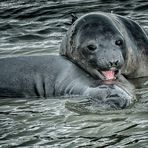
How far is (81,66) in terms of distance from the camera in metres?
8.36

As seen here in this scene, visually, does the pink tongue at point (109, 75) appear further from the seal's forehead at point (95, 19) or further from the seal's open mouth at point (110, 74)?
the seal's forehead at point (95, 19)

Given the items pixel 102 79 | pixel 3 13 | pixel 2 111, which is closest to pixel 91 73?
pixel 102 79

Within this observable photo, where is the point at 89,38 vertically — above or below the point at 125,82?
above

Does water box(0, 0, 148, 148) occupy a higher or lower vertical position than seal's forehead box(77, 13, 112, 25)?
lower

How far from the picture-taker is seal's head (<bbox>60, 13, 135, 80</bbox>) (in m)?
7.88

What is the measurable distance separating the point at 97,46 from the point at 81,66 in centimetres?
42

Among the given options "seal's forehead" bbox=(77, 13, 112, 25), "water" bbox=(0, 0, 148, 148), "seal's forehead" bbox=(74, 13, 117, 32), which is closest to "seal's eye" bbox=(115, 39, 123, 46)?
"seal's forehead" bbox=(74, 13, 117, 32)

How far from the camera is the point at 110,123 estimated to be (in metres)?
6.48

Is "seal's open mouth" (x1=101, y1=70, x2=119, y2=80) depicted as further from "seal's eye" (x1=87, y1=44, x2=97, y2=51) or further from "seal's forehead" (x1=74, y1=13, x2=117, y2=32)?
"seal's forehead" (x1=74, y1=13, x2=117, y2=32)

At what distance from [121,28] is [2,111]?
7.17ft

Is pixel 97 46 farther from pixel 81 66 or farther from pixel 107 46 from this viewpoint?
pixel 81 66

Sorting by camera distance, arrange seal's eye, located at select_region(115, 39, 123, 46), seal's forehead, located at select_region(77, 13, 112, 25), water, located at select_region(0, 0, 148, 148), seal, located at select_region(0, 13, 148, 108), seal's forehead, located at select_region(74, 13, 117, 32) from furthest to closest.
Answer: seal's forehead, located at select_region(77, 13, 112, 25) → seal's forehead, located at select_region(74, 13, 117, 32) → seal's eye, located at select_region(115, 39, 123, 46) → seal, located at select_region(0, 13, 148, 108) → water, located at select_region(0, 0, 148, 148)

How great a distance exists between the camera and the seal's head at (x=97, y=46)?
7.88 meters

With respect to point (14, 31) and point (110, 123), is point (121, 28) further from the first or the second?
point (14, 31)
